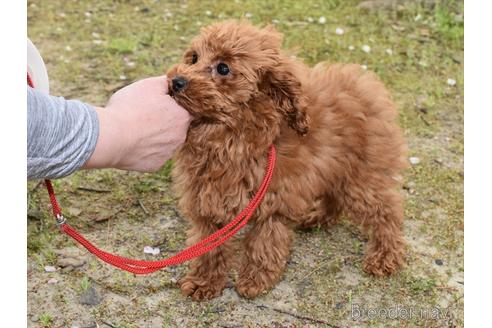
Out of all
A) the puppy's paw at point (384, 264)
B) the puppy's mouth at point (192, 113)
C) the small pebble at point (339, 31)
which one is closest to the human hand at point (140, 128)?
the puppy's mouth at point (192, 113)

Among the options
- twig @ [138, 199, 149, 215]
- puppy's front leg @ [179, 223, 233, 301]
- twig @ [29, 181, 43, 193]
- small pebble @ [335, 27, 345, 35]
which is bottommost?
twig @ [138, 199, 149, 215]

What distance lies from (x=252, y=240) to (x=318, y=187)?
433 millimetres

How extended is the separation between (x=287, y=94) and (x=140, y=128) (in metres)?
0.75

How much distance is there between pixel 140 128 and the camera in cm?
233

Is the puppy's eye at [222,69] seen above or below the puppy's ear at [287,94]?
above

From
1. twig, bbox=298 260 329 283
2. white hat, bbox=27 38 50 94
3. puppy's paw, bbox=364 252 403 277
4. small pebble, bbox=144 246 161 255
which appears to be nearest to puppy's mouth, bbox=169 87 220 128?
white hat, bbox=27 38 50 94

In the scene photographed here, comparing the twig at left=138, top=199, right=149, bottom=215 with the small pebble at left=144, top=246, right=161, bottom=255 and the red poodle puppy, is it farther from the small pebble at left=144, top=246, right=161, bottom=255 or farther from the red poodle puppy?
the red poodle puppy

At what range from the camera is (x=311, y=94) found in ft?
9.91

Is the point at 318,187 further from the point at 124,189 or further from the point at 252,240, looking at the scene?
the point at 124,189

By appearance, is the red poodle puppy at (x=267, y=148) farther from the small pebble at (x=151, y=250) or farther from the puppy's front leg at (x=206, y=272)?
the small pebble at (x=151, y=250)

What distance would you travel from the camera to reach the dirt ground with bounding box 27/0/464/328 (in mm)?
3088

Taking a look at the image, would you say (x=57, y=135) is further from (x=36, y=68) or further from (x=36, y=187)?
(x=36, y=187)

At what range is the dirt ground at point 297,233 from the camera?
10.1ft

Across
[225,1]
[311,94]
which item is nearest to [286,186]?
[311,94]
